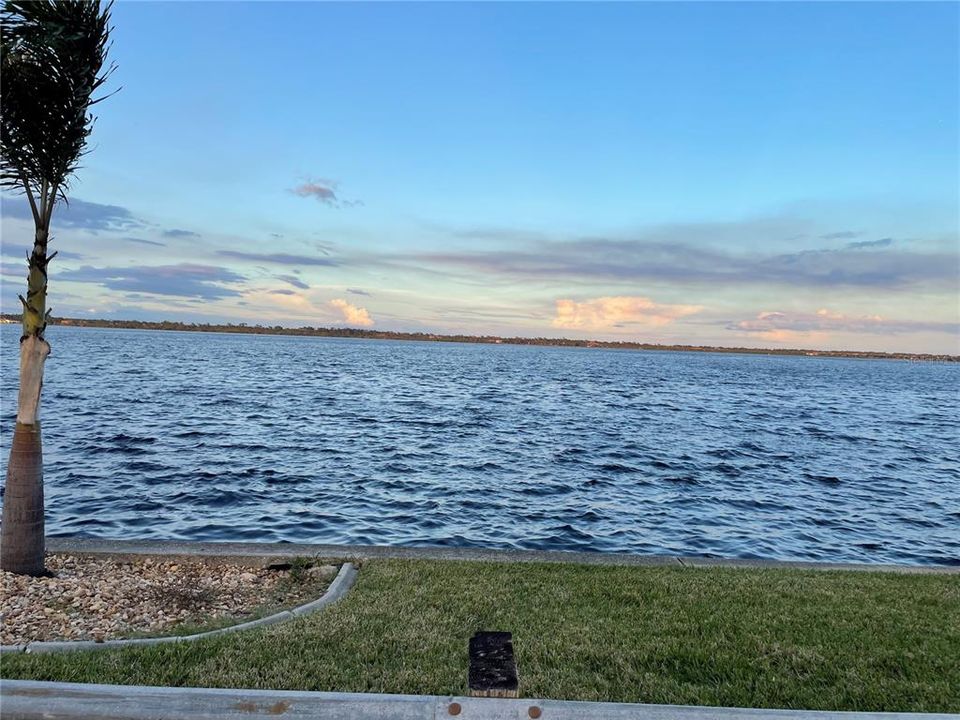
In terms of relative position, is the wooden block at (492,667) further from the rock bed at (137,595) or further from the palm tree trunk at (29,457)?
the palm tree trunk at (29,457)

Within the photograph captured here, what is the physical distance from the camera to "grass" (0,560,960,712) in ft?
14.9

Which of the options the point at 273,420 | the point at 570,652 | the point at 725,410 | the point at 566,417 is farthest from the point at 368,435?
the point at 725,410

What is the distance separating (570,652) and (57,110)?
6.82 metres

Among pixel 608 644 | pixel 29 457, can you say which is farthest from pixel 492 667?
pixel 29 457

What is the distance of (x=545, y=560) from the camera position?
8.48 m

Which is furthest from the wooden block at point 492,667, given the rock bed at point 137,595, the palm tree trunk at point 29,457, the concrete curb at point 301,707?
the palm tree trunk at point 29,457

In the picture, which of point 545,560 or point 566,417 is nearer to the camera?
point 545,560

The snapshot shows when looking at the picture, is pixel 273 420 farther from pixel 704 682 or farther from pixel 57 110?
pixel 704 682

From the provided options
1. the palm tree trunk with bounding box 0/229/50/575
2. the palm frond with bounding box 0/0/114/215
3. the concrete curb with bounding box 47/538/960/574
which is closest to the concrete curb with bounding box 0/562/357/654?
the concrete curb with bounding box 47/538/960/574

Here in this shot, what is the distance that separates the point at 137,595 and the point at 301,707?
12.8 ft

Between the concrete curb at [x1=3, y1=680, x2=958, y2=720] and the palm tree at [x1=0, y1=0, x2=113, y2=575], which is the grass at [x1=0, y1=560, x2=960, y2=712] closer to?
the concrete curb at [x1=3, y1=680, x2=958, y2=720]

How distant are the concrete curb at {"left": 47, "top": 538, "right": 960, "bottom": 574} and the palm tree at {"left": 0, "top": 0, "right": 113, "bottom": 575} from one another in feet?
4.13

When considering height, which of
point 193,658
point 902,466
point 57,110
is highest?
point 57,110

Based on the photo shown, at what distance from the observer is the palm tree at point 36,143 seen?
6434 mm
